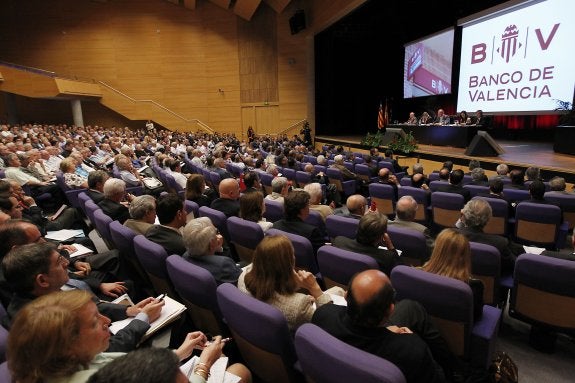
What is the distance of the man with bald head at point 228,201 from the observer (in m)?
4.24

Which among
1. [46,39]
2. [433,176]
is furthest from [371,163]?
[46,39]

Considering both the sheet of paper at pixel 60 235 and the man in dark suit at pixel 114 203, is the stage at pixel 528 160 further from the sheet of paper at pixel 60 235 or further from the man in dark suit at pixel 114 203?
the sheet of paper at pixel 60 235

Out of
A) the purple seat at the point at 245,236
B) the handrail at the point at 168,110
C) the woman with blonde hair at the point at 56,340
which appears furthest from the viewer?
the handrail at the point at 168,110

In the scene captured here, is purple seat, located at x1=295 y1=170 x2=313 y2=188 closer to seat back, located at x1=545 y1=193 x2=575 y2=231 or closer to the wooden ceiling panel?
seat back, located at x1=545 y1=193 x2=575 y2=231

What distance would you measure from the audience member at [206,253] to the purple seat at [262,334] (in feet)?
1.73

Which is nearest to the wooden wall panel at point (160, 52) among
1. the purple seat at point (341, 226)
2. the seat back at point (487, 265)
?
the purple seat at point (341, 226)

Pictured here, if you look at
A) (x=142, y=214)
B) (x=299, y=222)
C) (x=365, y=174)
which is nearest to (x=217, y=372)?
(x=299, y=222)

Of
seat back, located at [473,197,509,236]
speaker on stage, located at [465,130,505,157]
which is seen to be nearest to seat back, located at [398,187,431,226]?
seat back, located at [473,197,509,236]

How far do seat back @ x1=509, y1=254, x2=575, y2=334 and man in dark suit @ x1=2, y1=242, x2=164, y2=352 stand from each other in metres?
2.35

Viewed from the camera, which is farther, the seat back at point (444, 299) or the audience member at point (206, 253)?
the audience member at point (206, 253)

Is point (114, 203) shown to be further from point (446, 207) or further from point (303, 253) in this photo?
point (446, 207)

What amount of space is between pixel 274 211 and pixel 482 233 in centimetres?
210

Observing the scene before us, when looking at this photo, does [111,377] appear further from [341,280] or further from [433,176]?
[433,176]

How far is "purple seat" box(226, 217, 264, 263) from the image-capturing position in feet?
10.2
